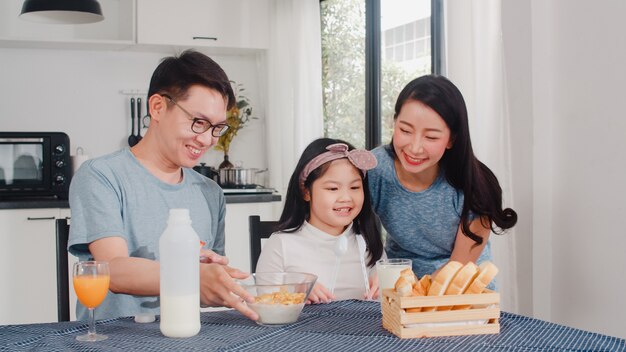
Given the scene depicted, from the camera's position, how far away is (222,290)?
162cm

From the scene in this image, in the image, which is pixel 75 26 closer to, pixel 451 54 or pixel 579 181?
pixel 451 54

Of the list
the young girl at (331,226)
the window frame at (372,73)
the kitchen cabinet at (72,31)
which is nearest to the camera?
the young girl at (331,226)

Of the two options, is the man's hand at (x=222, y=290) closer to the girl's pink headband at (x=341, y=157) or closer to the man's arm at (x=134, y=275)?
the man's arm at (x=134, y=275)

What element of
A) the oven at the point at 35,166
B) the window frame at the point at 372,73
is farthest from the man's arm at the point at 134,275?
the oven at the point at 35,166

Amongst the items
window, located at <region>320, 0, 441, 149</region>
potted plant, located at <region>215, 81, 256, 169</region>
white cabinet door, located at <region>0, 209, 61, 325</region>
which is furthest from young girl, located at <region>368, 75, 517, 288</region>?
potted plant, located at <region>215, 81, 256, 169</region>

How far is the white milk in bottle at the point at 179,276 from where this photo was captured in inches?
59.1

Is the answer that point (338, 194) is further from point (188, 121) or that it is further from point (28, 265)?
point (28, 265)

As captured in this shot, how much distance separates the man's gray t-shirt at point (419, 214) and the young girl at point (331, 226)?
0.20ft

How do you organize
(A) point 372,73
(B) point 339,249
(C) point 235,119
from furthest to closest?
(C) point 235,119 → (A) point 372,73 → (B) point 339,249

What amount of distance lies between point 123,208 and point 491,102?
1.11m

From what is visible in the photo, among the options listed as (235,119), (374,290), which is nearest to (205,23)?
(235,119)

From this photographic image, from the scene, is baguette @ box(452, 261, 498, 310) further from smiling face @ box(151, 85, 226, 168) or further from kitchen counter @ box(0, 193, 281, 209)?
kitchen counter @ box(0, 193, 281, 209)

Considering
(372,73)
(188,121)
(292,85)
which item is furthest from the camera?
(292,85)

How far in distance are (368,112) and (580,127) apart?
83.9 inches
